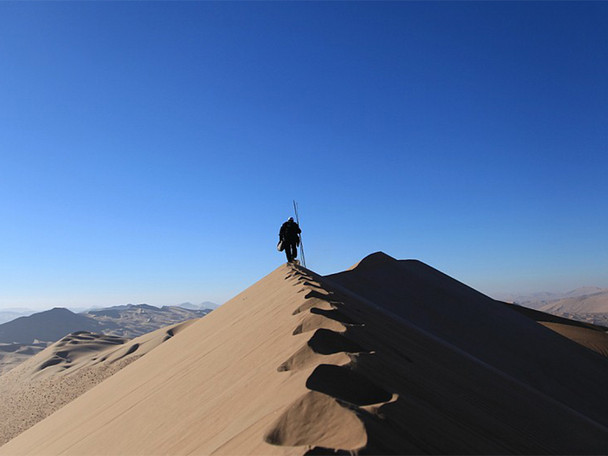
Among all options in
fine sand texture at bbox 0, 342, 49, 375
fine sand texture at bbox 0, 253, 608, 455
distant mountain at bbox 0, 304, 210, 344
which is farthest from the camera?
distant mountain at bbox 0, 304, 210, 344

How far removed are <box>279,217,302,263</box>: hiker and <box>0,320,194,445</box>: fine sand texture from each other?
28.4ft

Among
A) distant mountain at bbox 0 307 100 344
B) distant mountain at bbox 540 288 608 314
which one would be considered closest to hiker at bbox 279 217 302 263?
distant mountain at bbox 0 307 100 344

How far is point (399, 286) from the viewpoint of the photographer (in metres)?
15.7

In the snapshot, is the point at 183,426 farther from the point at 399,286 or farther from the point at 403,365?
the point at 399,286

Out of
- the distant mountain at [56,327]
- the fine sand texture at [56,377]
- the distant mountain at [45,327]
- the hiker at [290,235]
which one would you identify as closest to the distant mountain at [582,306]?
the distant mountain at [56,327]

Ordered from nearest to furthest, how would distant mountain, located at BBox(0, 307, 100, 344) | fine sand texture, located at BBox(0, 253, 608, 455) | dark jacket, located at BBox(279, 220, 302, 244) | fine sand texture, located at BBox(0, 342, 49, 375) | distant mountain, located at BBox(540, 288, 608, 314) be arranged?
fine sand texture, located at BBox(0, 253, 608, 455), dark jacket, located at BBox(279, 220, 302, 244), fine sand texture, located at BBox(0, 342, 49, 375), distant mountain, located at BBox(0, 307, 100, 344), distant mountain, located at BBox(540, 288, 608, 314)

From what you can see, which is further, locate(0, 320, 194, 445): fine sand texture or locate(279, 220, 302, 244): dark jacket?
locate(0, 320, 194, 445): fine sand texture

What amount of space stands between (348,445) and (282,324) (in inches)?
113

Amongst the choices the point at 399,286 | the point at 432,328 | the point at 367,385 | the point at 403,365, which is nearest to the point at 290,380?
the point at 367,385

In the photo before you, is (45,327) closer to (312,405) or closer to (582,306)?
(312,405)

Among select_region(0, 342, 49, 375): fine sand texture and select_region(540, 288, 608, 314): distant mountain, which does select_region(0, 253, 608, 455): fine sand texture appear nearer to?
select_region(0, 342, 49, 375): fine sand texture

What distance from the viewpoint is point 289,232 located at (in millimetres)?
11188

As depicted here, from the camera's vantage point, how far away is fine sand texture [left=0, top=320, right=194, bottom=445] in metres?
13.5

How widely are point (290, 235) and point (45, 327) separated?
85.8 m
